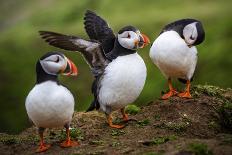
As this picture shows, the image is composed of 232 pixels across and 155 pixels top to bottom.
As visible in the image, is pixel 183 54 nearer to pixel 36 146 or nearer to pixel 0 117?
pixel 36 146

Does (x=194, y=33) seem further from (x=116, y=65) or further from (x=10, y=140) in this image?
(x=10, y=140)

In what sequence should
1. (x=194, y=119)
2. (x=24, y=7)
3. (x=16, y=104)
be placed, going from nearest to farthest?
(x=194, y=119), (x=16, y=104), (x=24, y=7)

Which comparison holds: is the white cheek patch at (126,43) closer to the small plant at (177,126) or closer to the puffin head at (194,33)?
the puffin head at (194,33)

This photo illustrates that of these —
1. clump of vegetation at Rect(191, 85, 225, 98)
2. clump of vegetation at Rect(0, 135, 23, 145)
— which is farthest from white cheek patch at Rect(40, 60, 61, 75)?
clump of vegetation at Rect(191, 85, 225, 98)

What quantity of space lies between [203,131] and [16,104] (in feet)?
83.5

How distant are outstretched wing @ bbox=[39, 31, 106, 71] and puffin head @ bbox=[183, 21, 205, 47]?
192 centimetres

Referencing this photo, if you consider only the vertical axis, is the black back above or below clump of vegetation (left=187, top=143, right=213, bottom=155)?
above

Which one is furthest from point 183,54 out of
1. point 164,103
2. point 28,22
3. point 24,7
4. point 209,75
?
point 24,7

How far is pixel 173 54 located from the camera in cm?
1156

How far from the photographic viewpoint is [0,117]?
111ft

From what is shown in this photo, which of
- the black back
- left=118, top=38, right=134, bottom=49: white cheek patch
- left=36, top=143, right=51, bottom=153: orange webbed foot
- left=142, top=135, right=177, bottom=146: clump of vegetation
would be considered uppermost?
the black back

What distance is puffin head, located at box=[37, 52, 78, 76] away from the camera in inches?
372

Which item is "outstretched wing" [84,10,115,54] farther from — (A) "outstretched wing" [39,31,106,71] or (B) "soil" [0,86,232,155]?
(B) "soil" [0,86,232,155]

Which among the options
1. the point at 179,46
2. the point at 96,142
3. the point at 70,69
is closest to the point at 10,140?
the point at 96,142
